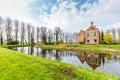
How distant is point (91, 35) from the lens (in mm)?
50562

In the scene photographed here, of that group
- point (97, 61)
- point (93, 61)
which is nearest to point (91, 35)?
point (97, 61)

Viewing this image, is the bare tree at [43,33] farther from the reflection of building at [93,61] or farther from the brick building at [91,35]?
the reflection of building at [93,61]

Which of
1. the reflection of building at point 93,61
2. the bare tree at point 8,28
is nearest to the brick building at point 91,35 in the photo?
the reflection of building at point 93,61

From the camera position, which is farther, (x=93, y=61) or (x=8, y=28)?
(x=8, y=28)

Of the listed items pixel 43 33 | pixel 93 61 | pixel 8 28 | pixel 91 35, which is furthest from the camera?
pixel 43 33

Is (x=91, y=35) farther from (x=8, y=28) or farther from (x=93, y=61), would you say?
(x=8, y=28)

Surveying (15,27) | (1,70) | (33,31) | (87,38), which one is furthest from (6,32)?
(1,70)

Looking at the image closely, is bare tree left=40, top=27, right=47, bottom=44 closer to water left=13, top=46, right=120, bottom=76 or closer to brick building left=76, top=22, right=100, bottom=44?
brick building left=76, top=22, right=100, bottom=44

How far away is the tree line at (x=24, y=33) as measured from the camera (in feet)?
200

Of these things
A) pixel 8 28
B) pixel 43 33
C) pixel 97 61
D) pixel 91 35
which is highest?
pixel 8 28

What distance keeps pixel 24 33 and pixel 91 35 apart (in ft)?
110

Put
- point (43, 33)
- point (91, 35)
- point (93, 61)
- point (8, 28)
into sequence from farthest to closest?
point (43, 33) < point (8, 28) < point (91, 35) < point (93, 61)

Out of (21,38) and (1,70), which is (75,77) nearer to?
(1,70)

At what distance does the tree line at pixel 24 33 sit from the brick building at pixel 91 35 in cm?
1348
